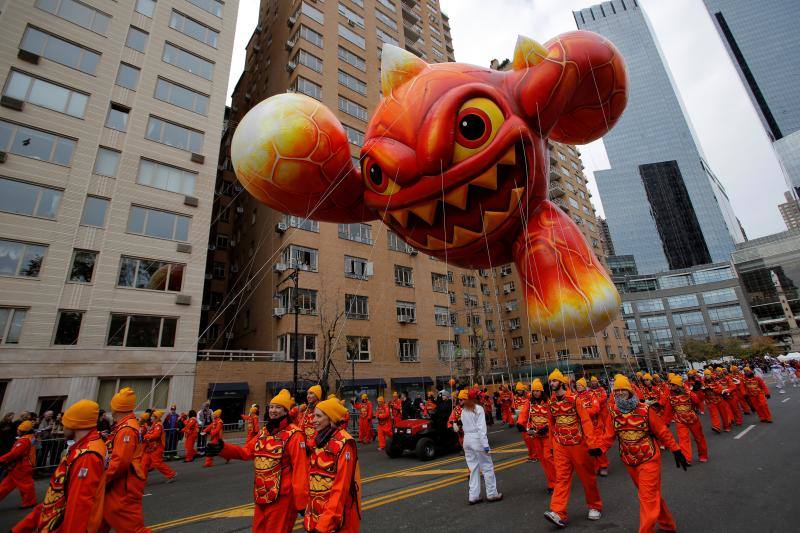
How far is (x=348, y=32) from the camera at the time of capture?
32.5m

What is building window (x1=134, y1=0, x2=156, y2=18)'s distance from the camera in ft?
72.0

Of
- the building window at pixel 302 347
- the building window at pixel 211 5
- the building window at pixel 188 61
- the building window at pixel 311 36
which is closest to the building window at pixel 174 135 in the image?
the building window at pixel 188 61

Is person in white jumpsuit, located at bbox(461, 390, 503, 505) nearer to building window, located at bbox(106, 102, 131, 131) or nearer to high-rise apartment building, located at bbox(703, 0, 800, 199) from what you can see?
building window, located at bbox(106, 102, 131, 131)

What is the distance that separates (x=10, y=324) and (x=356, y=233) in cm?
1795

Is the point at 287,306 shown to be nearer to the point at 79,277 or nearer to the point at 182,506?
the point at 79,277

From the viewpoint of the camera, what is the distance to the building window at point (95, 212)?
711 inches

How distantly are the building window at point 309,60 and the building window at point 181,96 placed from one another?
8586 mm

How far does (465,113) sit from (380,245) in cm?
2446

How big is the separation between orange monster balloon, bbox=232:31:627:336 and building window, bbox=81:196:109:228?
17.2 metres

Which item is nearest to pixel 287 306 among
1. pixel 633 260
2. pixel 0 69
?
pixel 0 69

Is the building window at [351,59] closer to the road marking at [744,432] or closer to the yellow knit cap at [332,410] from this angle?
the road marking at [744,432]

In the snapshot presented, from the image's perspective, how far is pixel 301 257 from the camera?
24.8 meters

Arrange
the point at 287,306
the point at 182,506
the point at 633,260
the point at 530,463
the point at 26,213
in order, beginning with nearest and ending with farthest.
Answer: the point at 182,506
the point at 530,463
the point at 26,213
the point at 287,306
the point at 633,260

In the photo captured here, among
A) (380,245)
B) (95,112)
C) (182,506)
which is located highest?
(95,112)
